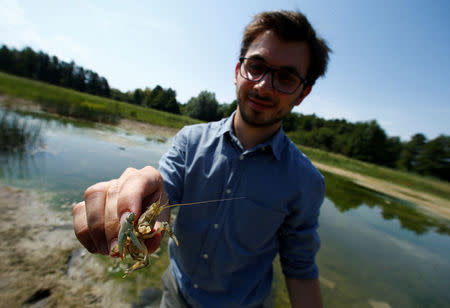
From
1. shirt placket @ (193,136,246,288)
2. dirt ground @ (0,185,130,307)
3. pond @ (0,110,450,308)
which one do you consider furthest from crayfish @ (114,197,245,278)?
pond @ (0,110,450,308)

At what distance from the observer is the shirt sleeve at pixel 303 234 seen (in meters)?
1.59

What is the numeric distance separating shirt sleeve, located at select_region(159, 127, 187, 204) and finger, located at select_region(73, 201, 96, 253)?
0.60 metres

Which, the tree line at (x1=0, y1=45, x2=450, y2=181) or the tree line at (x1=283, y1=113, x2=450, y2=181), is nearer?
the tree line at (x1=0, y1=45, x2=450, y2=181)

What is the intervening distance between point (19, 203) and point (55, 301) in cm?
286

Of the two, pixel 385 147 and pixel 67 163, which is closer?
pixel 67 163

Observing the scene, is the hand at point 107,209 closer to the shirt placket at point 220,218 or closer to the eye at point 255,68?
the shirt placket at point 220,218

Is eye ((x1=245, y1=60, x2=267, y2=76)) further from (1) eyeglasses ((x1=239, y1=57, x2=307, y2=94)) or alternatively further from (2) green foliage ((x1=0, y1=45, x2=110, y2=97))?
(2) green foliage ((x1=0, y1=45, x2=110, y2=97))

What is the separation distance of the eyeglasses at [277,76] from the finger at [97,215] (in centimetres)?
141

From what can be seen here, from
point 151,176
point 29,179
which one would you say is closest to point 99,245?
point 151,176

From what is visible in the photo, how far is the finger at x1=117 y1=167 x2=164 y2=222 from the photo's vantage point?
36.1 inches

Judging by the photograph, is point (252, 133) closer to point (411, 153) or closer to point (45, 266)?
point (45, 266)

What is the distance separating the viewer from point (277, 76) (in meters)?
1.66

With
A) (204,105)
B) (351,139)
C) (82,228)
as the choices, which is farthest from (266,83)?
(351,139)

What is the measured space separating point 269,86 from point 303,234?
1259 mm
